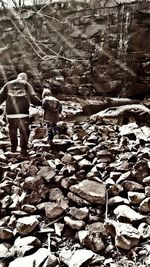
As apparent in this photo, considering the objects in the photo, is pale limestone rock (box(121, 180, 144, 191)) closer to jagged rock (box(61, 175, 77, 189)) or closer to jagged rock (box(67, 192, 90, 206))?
jagged rock (box(67, 192, 90, 206))

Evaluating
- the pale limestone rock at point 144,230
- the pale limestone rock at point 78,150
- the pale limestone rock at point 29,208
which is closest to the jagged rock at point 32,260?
the pale limestone rock at point 29,208

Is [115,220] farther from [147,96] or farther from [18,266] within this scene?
[147,96]

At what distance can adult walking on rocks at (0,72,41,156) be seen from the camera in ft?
13.1

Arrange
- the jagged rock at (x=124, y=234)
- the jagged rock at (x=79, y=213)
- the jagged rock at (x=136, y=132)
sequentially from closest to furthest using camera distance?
the jagged rock at (x=124, y=234) → the jagged rock at (x=79, y=213) → the jagged rock at (x=136, y=132)

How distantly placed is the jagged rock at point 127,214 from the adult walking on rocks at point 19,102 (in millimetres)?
1986

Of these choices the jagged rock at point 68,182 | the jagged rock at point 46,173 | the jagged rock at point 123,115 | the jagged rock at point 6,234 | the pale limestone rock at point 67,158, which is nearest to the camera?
the jagged rock at point 6,234

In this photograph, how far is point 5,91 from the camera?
160 inches

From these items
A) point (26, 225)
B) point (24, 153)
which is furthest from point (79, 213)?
point (24, 153)

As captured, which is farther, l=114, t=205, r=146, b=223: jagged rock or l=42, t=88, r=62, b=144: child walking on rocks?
l=42, t=88, r=62, b=144: child walking on rocks

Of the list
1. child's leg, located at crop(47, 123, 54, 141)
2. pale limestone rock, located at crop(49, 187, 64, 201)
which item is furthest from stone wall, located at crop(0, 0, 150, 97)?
pale limestone rock, located at crop(49, 187, 64, 201)

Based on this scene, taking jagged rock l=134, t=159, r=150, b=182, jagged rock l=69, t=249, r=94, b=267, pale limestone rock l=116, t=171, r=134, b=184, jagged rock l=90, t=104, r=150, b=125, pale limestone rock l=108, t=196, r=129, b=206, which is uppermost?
jagged rock l=134, t=159, r=150, b=182

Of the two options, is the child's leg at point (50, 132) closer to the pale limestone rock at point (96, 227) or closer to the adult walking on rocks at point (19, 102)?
the adult walking on rocks at point (19, 102)

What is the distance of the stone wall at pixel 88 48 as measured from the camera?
8.74 m

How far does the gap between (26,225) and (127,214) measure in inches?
36.9
